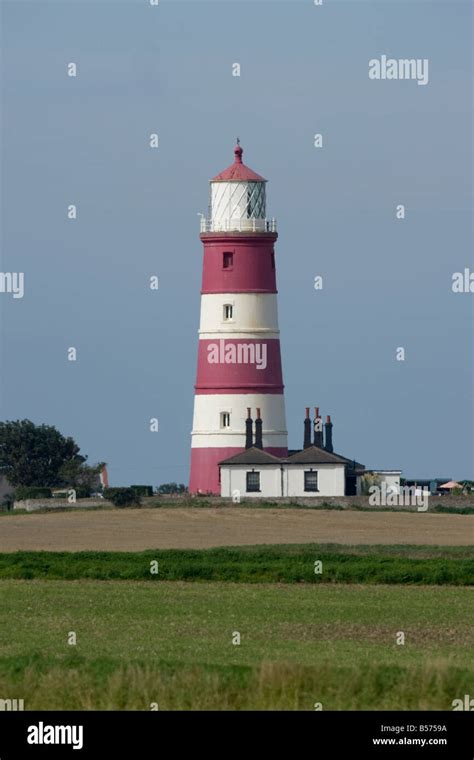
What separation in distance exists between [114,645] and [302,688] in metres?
6.92

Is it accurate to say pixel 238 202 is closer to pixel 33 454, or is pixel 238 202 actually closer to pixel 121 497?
pixel 121 497

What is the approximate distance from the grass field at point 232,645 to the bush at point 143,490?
33.6m

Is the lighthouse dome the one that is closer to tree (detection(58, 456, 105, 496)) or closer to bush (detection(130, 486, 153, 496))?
bush (detection(130, 486, 153, 496))

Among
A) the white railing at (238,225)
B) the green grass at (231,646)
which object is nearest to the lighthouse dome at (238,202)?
the white railing at (238,225)

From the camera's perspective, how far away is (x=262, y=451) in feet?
230

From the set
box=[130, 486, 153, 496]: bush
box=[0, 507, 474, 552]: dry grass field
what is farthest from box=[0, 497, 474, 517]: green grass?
box=[130, 486, 153, 496]: bush

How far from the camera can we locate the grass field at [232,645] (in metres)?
21.4

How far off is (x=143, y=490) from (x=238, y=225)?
1029 cm

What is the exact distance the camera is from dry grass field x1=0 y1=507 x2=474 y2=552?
181 feet

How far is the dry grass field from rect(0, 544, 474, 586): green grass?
6.58m

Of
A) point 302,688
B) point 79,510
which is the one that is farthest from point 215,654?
point 79,510

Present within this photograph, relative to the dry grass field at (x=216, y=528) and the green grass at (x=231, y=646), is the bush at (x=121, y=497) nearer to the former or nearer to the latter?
the dry grass field at (x=216, y=528)

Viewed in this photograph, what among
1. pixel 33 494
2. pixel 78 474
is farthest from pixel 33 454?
pixel 33 494
